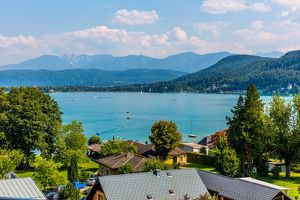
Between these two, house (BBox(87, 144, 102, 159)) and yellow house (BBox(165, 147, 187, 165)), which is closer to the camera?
yellow house (BBox(165, 147, 187, 165))

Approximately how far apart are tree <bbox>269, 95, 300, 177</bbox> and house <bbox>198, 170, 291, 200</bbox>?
17.8 m

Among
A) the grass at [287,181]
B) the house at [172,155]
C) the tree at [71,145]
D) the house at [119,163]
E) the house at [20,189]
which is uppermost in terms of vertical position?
the house at [20,189]

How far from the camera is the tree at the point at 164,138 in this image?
→ 171 feet

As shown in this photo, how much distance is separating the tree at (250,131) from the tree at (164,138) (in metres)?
7.56

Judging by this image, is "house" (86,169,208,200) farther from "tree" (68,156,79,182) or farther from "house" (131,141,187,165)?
"house" (131,141,187,165)

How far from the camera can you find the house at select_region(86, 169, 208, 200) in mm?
26875

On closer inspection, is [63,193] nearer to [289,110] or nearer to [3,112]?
[3,112]

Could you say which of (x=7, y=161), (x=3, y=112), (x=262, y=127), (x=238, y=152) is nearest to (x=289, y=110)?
(x=262, y=127)

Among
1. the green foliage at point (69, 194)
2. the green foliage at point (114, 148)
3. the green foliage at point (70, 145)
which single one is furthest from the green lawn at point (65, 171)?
the green foliage at point (69, 194)

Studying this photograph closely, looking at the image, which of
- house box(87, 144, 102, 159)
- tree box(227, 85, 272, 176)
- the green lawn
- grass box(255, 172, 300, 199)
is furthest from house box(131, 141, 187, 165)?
grass box(255, 172, 300, 199)

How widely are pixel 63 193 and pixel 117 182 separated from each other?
30.2 feet

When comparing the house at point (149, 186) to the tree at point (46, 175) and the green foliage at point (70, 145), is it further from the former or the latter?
the green foliage at point (70, 145)

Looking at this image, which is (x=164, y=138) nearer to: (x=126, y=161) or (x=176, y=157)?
(x=176, y=157)

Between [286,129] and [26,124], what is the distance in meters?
32.1
